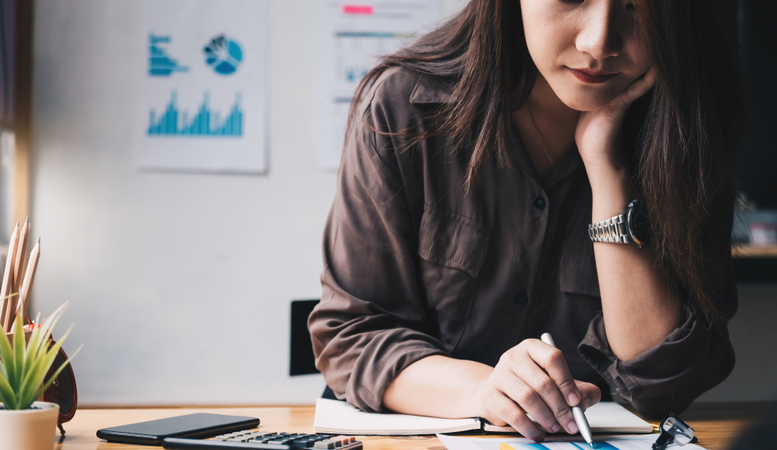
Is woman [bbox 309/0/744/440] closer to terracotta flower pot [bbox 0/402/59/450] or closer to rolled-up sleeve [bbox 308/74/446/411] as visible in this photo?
rolled-up sleeve [bbox 308/74/446/411]

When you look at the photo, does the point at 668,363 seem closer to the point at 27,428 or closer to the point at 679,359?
the point at 679,359

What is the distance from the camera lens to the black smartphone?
21.0 inches

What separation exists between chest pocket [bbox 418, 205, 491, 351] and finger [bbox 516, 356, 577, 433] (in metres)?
0.30

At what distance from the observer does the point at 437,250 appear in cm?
86

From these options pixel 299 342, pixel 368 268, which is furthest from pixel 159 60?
pixel 368 268

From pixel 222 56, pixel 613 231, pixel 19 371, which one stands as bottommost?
pixel 19 371

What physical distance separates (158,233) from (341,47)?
Result: 2.76 feet

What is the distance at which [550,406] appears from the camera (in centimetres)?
56

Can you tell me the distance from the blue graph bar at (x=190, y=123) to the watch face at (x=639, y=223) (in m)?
1.35

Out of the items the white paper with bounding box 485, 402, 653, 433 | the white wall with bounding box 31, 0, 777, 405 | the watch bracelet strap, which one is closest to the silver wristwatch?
the watch bracelet strap

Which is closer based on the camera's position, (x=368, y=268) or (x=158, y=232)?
(x=368, y=268)

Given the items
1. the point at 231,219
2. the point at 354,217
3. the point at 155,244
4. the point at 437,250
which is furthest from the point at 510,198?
the point at 155,244

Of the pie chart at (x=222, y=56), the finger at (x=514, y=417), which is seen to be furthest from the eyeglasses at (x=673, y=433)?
the pie chart at (x=222, y=56)

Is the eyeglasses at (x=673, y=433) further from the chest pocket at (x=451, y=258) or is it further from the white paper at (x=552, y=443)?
the chest pocket at (x=451, y=258)
